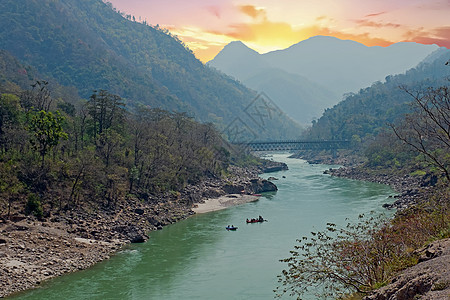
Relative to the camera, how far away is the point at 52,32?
156 metres

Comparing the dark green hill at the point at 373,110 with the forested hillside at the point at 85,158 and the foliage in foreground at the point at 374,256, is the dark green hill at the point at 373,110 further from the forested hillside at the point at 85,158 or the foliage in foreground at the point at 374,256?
the foliage in foreground at the point at 374,256

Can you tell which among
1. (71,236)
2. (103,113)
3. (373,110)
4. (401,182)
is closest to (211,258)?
(71,236)

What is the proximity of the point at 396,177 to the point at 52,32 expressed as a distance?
130929 millimetres

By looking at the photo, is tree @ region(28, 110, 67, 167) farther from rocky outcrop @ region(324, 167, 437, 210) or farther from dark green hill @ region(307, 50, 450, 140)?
dark green hill @ region(307, 50, 450, 140)

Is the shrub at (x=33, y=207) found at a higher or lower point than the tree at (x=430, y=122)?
lower

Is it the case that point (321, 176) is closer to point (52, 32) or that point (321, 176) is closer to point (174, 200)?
point (174, 200)

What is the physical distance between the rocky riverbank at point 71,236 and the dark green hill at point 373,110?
90.6 meters

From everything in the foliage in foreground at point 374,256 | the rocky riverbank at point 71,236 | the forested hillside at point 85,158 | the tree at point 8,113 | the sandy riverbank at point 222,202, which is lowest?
the sandy riverbank at point 222,202

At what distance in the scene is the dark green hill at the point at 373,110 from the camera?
133750mm

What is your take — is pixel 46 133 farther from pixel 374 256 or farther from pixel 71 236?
pixel 374 256

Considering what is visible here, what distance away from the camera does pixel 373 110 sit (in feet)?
495

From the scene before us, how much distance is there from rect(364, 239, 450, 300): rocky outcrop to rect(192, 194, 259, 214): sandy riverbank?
39746mm

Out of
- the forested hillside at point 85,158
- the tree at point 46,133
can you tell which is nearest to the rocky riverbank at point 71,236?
the forested hillside at point 85,158

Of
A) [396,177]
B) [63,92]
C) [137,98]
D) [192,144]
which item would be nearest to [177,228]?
[192,144]
